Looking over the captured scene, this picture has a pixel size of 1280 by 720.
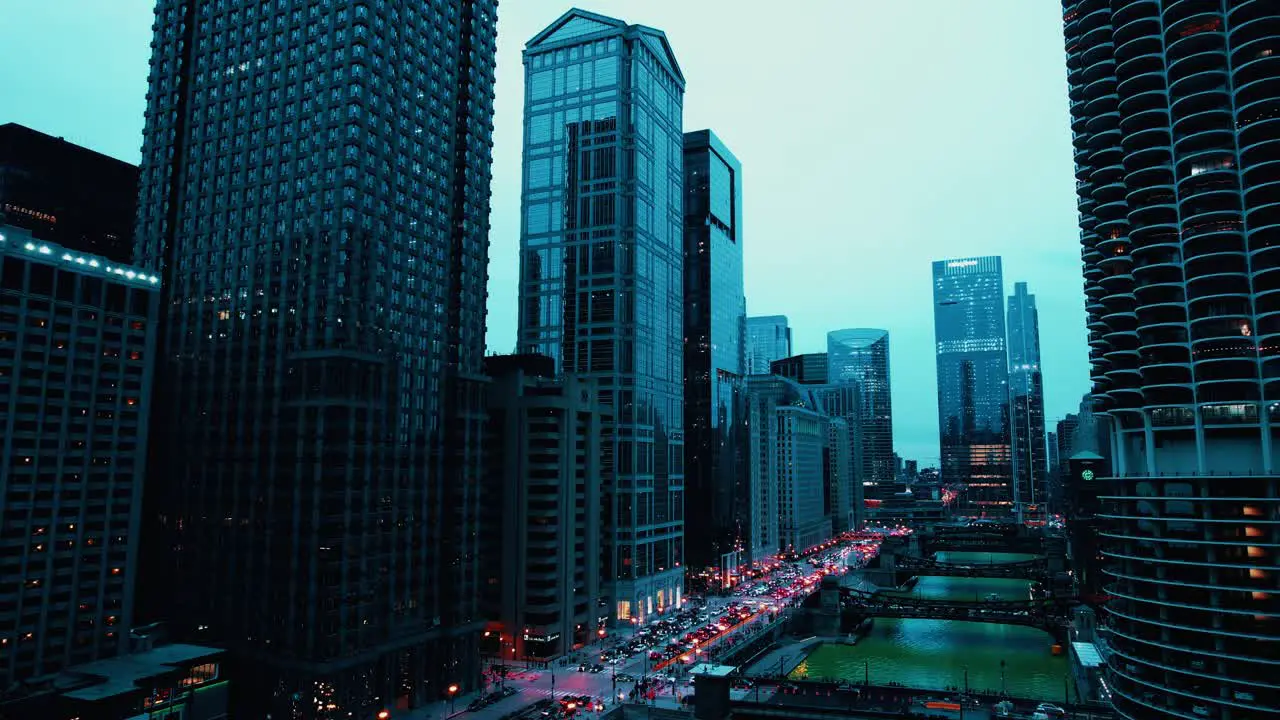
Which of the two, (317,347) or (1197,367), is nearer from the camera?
(1197,367)

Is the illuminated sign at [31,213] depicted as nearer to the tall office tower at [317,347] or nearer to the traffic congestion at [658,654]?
the tall office tower at [317,347]

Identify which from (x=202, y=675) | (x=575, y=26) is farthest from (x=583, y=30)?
(x=202, y=675)

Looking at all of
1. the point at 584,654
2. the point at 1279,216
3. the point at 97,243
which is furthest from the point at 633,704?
the point at 97,243

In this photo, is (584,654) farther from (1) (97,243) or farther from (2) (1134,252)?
(1) (97,243)

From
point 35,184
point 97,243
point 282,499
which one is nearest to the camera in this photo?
point 282,499

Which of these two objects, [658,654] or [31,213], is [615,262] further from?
[31,213]

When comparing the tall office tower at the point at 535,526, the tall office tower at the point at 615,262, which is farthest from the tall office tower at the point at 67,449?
the tall office tower at the point at 615,262
